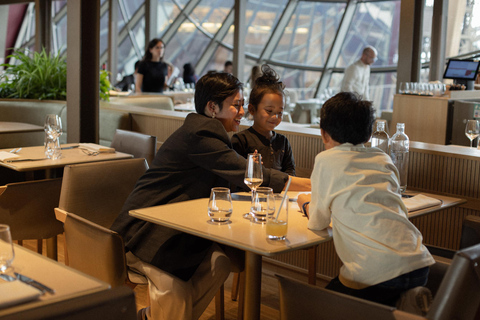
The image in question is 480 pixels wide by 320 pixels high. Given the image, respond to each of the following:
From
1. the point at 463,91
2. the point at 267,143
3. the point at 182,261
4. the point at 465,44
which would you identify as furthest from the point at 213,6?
the point at 182,261

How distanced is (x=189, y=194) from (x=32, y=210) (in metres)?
1.28

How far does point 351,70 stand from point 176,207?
20.3 feet

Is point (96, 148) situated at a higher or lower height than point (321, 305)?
higher

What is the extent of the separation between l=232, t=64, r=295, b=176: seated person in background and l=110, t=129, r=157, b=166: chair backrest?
1.02 metres

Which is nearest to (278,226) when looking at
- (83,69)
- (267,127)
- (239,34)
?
(267,127)

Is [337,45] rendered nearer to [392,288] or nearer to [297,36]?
[297,36]

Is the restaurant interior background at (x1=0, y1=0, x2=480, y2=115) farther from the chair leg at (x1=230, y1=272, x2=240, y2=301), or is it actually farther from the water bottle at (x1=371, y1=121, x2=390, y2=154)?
the water bottle at (x1=371, y1=121, x2=390, y2=154)

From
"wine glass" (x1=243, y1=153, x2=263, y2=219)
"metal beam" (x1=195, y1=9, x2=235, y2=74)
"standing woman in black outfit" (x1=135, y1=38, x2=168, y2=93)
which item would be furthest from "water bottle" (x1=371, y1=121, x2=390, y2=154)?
"metal beam" (x1=195, y1=9, x2=235, y2=74)

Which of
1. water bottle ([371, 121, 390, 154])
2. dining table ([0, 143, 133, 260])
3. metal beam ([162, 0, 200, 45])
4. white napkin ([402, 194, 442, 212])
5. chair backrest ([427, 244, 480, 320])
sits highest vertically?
metal beam ([162, 0, 200, 45])

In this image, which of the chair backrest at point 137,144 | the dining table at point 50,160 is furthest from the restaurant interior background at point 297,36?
the dining table at point 50,160

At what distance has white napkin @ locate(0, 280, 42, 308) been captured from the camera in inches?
53.6

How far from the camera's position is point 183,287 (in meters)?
2.35

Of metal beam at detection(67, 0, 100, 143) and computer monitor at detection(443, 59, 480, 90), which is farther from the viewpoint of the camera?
computer monitor at detection(443, 59, 480, 90)

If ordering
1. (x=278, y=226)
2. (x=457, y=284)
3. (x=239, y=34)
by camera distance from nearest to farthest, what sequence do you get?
(x=457, y=284)
(x=278, y=226)
(x=239, y=34)
